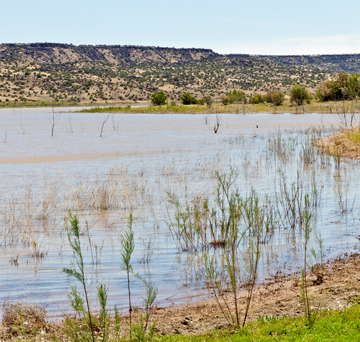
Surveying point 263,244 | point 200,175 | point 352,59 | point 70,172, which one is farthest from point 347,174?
point 352,59

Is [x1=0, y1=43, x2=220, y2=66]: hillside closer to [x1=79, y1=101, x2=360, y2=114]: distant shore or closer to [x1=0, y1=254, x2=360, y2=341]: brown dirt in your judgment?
[x1=79, y1=101, x2=360, y2=114]: distant shore

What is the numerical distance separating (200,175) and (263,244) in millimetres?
7805

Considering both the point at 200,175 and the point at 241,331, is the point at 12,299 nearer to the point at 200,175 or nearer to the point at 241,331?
the point at 241,331

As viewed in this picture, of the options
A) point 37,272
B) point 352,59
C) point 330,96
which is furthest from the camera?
point 352,59

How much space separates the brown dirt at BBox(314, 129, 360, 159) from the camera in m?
20.9

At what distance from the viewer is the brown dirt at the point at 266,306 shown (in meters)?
5.59

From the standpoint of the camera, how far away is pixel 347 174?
16375 mm

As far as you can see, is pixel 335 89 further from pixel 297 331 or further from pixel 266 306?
pixel 297 331

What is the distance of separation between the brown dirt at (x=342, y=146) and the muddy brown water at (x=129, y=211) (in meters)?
1.55

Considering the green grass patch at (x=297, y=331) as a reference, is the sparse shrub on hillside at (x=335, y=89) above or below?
above

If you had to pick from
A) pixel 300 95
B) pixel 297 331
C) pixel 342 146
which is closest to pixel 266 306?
pixel 297 331

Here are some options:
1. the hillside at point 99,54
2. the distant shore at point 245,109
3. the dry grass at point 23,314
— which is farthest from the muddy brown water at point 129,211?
the hillside at point 99,54

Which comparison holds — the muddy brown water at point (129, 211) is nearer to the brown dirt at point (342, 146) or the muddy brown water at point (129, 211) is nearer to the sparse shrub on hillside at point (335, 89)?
the brown dirt at point (342, 146)

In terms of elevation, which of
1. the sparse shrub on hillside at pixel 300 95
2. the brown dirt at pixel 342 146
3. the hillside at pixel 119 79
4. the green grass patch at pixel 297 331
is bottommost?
the green grass patch at pixel 297 331
